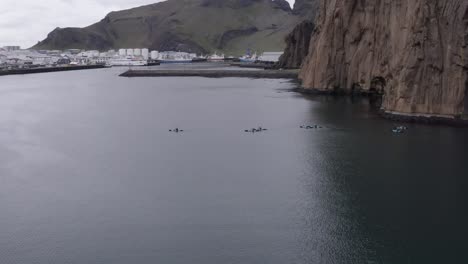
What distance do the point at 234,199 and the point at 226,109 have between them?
120ft

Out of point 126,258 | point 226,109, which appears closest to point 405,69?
point 226,109

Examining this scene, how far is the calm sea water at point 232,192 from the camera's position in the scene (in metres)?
21.5

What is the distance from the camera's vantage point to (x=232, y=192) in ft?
94.6

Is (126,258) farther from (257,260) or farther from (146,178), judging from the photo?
(146,178)

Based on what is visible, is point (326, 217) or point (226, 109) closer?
point (326, 217)

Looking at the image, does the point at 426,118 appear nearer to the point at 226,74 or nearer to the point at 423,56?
the point at 423,56

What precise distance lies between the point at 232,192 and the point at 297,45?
109m

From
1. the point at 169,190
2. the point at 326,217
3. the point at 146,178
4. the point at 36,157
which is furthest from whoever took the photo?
the point at 36,157

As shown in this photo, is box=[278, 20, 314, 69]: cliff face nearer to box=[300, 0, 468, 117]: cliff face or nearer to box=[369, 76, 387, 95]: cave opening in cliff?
box=[369, 76, 387, 95]: cave opening in cliff

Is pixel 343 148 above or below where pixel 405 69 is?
below

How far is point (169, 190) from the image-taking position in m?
29.5

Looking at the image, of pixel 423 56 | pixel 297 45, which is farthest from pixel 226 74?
pixel 423 56

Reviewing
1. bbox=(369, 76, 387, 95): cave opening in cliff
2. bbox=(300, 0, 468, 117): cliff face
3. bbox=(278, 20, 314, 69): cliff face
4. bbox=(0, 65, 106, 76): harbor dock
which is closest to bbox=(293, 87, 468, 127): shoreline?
bbox=(300, 0, 468, 117): cliff face

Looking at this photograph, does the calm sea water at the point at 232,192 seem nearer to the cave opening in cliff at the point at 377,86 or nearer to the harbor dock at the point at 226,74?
the cave opening in cliff at the point at 377,86
